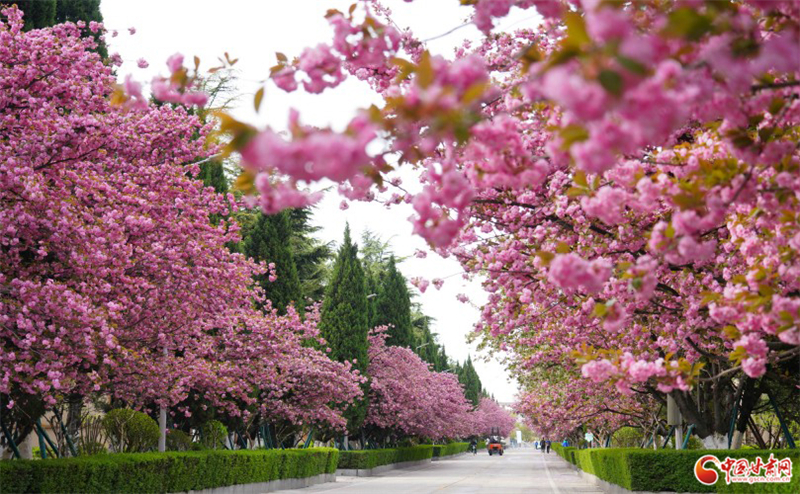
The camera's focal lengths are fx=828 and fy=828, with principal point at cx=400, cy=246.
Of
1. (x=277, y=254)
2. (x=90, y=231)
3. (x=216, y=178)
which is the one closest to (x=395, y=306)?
A: (x=277, y=254)

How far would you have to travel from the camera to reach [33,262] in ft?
42.4

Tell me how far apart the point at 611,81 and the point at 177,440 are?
21698mm

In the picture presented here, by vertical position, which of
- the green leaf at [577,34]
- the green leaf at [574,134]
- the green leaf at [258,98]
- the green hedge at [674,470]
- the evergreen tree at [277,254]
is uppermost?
the evergreen tree at [277,254]

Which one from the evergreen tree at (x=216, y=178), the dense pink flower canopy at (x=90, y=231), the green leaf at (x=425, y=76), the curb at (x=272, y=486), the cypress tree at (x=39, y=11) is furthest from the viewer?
the evergreen tree at (x=216, y=178)

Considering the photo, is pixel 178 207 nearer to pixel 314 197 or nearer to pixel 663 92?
pixel 314 197

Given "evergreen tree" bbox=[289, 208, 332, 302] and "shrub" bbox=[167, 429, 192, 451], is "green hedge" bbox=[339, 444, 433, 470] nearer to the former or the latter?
"evergreen tree" bbox=[289, 208, 332, 302]

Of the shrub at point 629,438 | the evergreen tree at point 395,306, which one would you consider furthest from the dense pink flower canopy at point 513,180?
the evergreen tree at point 395,306

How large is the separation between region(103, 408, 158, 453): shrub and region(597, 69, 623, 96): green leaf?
18.3 metres

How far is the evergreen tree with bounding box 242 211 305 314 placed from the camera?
106 feet

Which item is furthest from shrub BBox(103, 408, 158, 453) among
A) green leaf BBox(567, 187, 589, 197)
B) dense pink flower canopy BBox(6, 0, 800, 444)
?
green leaf BBox(567, 187, 589, 197)

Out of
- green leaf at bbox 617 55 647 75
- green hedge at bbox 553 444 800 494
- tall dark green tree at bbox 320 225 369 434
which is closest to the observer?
green leaf at bbox 617 55 647 75

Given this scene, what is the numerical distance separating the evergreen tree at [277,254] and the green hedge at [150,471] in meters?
6.27

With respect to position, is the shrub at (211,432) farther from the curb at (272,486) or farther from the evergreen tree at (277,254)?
the evergreen tree at (277,254)

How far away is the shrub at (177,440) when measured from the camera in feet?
73.2
